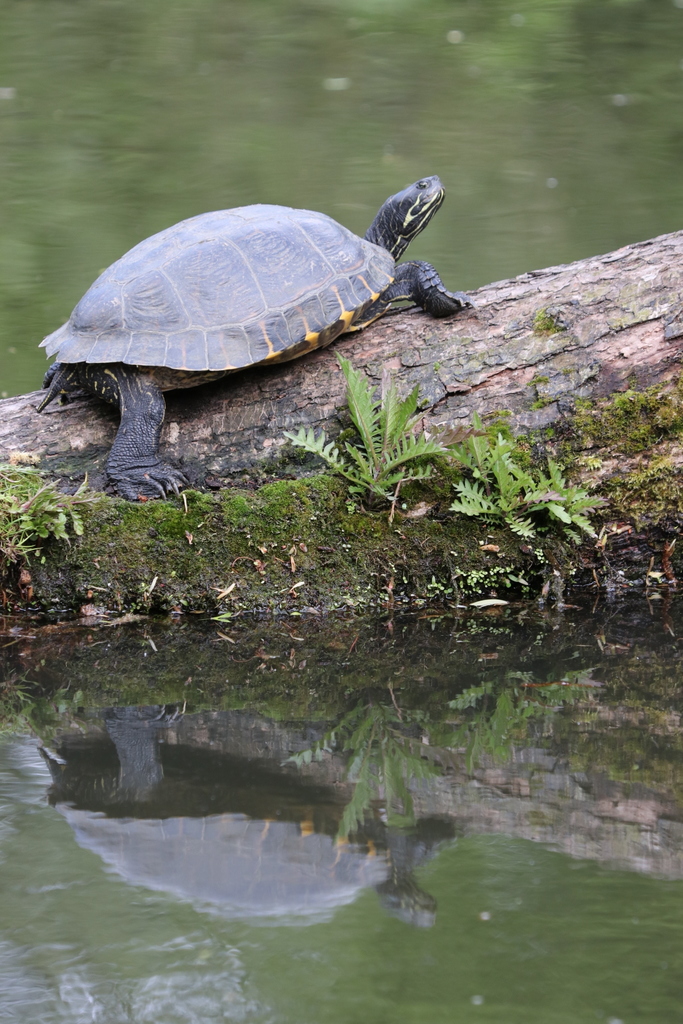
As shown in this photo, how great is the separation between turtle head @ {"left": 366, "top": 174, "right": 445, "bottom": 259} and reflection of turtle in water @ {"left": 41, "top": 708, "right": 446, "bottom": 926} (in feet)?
10.1

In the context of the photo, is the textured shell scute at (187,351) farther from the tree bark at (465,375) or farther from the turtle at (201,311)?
the tree bark at (465,375)

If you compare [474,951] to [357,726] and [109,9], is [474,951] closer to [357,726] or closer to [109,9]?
[357,726]

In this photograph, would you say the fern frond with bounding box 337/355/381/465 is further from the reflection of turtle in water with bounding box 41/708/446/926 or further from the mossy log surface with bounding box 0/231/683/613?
the reflection of turtle in water with bounding box 41/708/446/926

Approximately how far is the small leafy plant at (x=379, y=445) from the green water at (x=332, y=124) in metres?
2.89

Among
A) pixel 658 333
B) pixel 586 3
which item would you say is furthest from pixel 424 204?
pixel 586 3

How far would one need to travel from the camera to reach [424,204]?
476 centimetres

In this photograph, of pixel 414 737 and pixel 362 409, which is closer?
pixel 414 737

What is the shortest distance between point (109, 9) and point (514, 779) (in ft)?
50.1

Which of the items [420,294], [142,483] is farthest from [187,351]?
[420,294]

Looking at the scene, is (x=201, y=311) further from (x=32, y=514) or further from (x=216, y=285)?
(x=32, y=514)

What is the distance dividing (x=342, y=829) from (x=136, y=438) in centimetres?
206

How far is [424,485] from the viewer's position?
3924 mm

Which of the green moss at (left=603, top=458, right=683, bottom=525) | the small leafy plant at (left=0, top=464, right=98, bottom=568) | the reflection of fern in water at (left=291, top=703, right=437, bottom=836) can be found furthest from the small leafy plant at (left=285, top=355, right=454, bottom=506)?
the reflection of fern in water at (left=291, top=703, right=437, bottom=836)

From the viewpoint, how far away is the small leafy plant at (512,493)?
376cm
